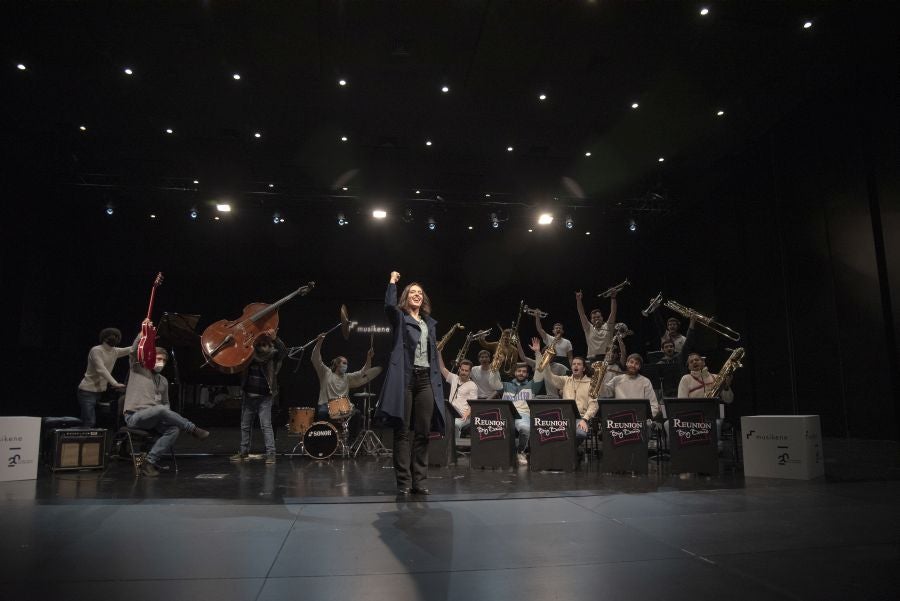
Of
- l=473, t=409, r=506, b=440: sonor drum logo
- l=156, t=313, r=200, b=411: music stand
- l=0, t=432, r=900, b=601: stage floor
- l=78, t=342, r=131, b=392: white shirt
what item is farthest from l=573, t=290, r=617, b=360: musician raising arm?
l=78, t=342, r=131, b=392: white shirt

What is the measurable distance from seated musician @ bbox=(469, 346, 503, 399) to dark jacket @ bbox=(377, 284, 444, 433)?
3.89 meters

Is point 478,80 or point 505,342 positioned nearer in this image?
point 478,80

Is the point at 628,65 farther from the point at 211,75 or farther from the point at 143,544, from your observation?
the point at 143,544

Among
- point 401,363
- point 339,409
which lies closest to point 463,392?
point 339,409

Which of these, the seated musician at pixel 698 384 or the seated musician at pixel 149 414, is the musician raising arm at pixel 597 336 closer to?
the seated musician at pixel 698 384

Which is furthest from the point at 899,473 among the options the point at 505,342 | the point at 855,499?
the point at 505,342

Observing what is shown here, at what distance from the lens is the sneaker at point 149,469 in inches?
247

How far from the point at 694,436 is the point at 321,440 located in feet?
15.7

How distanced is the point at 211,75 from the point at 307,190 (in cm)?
418

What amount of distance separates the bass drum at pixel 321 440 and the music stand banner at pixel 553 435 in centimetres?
287

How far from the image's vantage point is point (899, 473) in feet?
18.6

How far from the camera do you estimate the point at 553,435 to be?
6.52 m

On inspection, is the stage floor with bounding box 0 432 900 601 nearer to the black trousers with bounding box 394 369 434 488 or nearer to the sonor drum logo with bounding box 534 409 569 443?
the black trousers with bounding box 394 369 434 488

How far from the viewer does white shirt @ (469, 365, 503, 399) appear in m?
8.58
